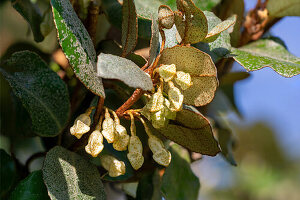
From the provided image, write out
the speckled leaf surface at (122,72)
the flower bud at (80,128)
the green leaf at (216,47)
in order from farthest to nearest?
the green leaf at (216,47)
the flower bud at (80,128)
the speckled leaf surface at (122,72)

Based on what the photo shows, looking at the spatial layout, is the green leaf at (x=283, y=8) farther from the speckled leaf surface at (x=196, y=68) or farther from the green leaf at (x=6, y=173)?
the green leaf at (x=6, y=173)

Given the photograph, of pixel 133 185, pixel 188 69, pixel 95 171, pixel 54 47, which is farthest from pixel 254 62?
pixel 54 47

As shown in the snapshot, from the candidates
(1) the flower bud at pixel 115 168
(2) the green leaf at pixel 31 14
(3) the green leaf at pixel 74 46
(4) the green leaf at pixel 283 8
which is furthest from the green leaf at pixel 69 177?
(4) the green leaf at pixel 283 8

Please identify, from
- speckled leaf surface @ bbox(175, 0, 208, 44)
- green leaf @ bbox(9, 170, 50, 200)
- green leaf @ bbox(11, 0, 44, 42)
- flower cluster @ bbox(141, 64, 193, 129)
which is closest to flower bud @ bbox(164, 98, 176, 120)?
flower cluster @ bbox(141, 64, 193, 129)

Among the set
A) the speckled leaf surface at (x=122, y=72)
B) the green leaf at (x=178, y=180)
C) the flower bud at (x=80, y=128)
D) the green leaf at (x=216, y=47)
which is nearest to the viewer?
the speckled leaf surface at (x=122, y=72)

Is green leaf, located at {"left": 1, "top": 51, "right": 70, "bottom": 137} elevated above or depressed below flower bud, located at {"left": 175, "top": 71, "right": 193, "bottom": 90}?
below

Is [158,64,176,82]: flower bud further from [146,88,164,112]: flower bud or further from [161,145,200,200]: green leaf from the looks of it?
[161,145,200,200]: green leaf
